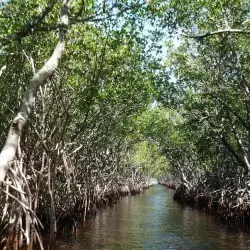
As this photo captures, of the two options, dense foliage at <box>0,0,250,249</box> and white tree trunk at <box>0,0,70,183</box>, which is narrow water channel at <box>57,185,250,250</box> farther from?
white tree trunk at <box>0,0,70,183</box>

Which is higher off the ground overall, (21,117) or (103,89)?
(103,89)

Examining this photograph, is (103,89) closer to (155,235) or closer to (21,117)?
(155,235)

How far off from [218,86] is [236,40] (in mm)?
2044

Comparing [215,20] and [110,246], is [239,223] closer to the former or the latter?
[110,246]

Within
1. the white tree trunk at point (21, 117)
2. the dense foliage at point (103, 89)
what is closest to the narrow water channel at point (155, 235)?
the dense foliage at point (103, 89)

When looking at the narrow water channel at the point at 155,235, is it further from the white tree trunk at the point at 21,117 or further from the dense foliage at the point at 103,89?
the white tree trunk at the point at 21,117

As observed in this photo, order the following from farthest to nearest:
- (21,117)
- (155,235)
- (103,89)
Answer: (103,89)
(155,235)
(21,117)

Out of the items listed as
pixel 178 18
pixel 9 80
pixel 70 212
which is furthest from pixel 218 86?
pixel 9 80

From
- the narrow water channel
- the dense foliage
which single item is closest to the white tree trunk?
the dense foliage

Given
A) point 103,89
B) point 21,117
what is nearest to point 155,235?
point 103,89

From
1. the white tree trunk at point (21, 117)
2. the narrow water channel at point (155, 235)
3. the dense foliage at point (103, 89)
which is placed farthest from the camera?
the narrow water channel at point (155, 235)

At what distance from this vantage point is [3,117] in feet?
35.9

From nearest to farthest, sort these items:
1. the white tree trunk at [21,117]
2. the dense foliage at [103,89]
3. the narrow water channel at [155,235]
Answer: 1. the white tree trunk at [21,117]
2. the dense foliage at [103,89]
3. the narrow water channel at [155,235]

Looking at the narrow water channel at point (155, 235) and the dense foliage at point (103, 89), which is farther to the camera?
the narrow water channel at point (155, 235)
